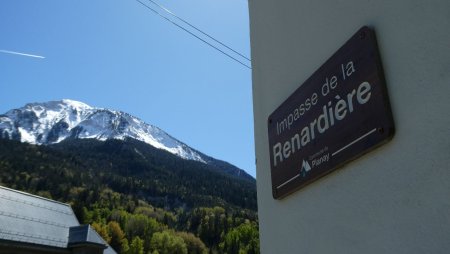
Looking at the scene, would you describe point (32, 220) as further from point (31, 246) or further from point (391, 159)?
point (391, 159)

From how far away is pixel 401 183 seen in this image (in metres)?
1.83

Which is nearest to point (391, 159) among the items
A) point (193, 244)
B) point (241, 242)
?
point (241, 242)

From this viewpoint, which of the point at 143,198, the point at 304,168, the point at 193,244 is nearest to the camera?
the point at 304,168

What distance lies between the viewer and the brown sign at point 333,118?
2.00 m

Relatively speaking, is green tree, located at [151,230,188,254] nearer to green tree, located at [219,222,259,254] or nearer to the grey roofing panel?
green tree, located at [219,222,259,254]

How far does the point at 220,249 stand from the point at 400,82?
107830 millimetres

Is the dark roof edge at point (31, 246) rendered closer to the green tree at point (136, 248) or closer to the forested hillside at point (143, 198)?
the forested hillside at point (143, 198)

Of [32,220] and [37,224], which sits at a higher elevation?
[32,220]

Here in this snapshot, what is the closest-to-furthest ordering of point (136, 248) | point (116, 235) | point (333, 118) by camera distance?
point (333, 118)
point (136, 248)
point (116, 235)

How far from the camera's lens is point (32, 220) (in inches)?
802

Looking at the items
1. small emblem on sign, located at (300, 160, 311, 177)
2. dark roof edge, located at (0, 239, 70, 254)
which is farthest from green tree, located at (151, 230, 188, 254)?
small emblem on sign, located at (300, 160, 311, 177)

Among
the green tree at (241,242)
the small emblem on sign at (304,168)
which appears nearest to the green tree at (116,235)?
the green tree at (241,242)

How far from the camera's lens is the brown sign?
2.00m

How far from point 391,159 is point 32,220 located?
21.8m
